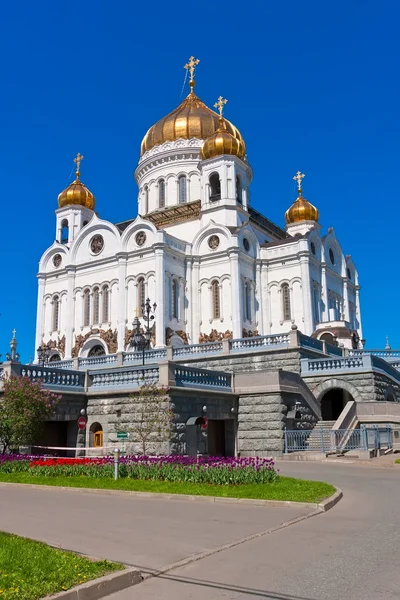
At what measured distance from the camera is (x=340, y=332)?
142 feet

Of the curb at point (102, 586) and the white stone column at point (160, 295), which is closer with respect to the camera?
the curb at point (102, 586)

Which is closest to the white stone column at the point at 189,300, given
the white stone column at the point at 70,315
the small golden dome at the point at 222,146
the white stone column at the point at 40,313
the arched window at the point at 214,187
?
the arched window at the point at 214,187

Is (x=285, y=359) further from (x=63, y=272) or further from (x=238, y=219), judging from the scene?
(x=63, y=272)

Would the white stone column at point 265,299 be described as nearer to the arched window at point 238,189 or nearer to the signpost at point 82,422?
the arched window at point 238,189

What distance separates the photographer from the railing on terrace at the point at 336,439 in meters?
22.6

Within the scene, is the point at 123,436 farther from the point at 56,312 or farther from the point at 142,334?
the point at 56,312

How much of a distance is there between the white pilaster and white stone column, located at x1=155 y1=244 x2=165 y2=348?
341cm

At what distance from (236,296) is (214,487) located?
3097 centimetres

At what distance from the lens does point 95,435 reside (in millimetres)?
22812

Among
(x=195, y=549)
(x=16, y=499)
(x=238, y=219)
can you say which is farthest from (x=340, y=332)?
(x=195, y=549)

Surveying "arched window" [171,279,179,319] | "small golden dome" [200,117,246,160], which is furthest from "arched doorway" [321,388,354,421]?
"small golden dome" [200,117,246,160]

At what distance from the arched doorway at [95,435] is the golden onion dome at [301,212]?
1601 inches

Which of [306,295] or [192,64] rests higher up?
[192,64]

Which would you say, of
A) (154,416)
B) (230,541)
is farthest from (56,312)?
(230,541)
